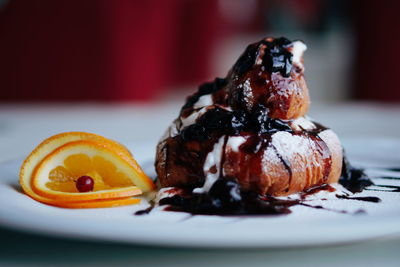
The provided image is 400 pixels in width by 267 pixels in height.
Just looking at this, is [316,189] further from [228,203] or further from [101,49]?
[101,49]

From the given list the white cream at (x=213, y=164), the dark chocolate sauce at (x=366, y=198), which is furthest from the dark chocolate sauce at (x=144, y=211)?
the dark chocolate sauce at (x=366, y=198)

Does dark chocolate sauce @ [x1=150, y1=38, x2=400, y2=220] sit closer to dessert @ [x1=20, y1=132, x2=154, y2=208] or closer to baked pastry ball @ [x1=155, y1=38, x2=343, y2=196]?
baked pastry ball @ [x1=155, y1=38, x2=343, y2=196]

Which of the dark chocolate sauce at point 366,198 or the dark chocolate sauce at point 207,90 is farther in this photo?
the dark chocolate sauce at point 207,90

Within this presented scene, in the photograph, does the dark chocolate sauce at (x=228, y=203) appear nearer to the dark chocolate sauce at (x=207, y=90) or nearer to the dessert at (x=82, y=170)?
the dessert at (x=82, y=170)

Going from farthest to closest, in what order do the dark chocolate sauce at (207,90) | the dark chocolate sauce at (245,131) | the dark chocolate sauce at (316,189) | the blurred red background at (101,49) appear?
1. the blurred red background at (101,49)
2. the dark chocolate sauce at (207,90)
3. the dark chocolate sauce at (316,189)
4. the dark chocolate sauce at (245,131)

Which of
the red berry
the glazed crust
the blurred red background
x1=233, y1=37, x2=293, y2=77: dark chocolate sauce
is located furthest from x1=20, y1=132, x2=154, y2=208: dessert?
the blurred red background

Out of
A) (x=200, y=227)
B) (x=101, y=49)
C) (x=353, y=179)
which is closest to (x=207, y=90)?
(x=353, y=179)
